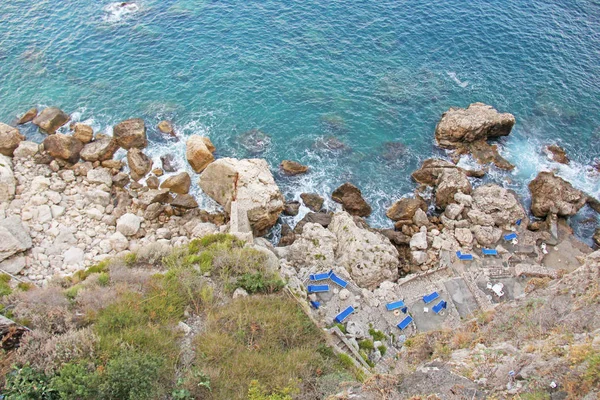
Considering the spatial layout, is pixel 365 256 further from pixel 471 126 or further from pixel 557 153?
pixel 557 153

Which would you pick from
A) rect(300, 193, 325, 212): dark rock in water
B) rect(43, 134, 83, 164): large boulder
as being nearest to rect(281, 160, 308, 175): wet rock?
rect(300, 193, 325, 212): dark rock in water

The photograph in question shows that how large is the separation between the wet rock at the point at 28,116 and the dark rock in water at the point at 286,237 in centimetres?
2603

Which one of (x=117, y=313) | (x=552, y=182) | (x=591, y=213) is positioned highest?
(x=117, y=313)

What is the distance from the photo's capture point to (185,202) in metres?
33.3

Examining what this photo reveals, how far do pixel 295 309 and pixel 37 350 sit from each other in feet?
35.0

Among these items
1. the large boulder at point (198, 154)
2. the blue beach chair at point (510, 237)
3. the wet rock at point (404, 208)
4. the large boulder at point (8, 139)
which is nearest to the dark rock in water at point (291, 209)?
the wet rock at point (404, 208)

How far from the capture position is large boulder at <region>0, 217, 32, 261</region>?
26.7 m

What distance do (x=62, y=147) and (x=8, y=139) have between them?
4.58 m

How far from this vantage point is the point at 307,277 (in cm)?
2688

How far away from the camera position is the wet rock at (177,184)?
3406 cm

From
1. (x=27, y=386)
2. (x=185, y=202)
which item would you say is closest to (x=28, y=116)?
(x=185, y=202)

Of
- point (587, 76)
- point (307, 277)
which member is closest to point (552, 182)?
point (587, 76)

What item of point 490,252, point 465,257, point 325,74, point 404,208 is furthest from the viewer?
point 325,74

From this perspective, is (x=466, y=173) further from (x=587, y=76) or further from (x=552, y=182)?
(x=587, y=76)
